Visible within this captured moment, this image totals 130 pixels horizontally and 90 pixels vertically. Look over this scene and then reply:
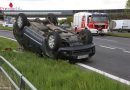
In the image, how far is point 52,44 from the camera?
1345 centimetres

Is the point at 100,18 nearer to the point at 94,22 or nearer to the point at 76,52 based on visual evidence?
the point at 94,22

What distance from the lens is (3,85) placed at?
27.8ft

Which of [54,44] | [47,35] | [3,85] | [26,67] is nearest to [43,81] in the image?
[3,85]

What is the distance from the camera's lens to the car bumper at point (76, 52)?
13477mm

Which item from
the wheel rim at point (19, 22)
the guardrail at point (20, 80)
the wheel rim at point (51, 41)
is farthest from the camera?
the wheel rim at point (19, 22)

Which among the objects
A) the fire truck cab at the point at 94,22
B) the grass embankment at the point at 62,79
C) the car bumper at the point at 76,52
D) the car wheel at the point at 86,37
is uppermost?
the car wheel at the point at 86,37

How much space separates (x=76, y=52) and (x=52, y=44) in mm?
943

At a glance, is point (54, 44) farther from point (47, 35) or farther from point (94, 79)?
point (94, 79)

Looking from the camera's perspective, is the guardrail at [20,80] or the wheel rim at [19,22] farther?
the wheel rim at [19,22]

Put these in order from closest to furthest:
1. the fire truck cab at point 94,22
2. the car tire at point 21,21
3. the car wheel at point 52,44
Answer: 1. the car wheel at point 52,44
2. the car tire at point 21,21
3. the fire truck cab at point 94,22

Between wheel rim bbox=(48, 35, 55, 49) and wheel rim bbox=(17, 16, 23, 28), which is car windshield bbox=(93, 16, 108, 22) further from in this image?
wheel rim bbox=(48, 35, 55, 49)

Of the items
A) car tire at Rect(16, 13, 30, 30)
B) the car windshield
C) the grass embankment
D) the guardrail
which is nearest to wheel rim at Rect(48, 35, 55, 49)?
the grass embankment

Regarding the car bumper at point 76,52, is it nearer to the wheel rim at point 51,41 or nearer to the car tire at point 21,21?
the wheel rim at point 51,41

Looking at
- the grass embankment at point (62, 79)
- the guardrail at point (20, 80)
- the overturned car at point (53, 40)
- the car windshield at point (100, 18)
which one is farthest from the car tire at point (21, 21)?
the car windshield at point (100, 18)
